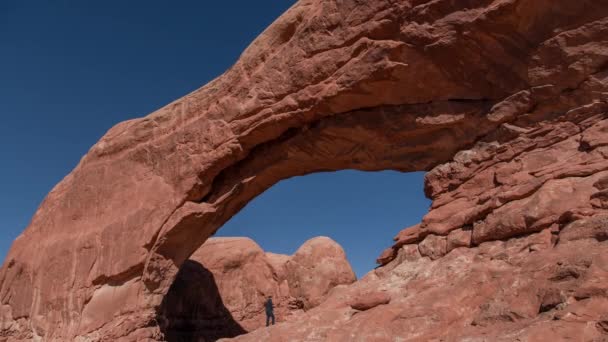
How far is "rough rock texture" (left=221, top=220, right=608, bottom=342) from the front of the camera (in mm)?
5770

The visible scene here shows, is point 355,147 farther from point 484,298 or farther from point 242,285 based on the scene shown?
point 242,285

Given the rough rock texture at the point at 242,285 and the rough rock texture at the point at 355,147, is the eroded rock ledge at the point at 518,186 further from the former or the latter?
the rough rock texture at the point at 242,285

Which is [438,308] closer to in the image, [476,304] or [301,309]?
[476,304]

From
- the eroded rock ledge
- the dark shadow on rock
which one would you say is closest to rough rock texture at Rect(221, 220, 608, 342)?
the eroded rock ledge

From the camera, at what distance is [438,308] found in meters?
7.48

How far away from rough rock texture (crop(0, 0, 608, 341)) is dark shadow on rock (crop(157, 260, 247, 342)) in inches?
225

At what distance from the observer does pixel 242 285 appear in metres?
21.6

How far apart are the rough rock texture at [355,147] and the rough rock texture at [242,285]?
15.1ft

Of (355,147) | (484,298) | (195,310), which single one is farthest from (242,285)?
(484,298)

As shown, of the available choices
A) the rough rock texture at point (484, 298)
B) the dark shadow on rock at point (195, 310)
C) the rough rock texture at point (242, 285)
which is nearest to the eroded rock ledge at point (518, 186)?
the rough rock texture at point (484, 298)

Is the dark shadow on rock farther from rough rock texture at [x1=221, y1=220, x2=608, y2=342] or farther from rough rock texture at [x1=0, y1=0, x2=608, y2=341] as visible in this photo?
rough rock texture at [x1=221, y1=220, x2=608, y2=342]

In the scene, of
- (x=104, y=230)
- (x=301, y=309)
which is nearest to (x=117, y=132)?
(x=104, y=230)

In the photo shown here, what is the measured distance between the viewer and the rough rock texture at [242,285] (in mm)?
19000

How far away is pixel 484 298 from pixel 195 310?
1466cm
